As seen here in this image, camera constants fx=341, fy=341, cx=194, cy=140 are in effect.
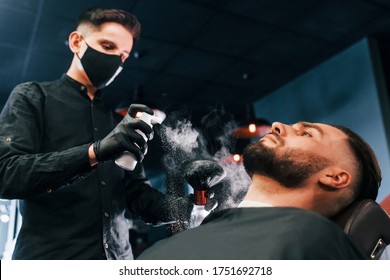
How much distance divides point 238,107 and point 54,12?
411cm

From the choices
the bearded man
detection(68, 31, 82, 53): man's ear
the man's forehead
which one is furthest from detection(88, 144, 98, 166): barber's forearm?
the man's forehead

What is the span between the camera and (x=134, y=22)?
1985 millimetres

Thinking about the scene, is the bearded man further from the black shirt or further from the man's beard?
the black shirt

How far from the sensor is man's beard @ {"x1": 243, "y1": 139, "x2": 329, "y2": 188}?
1.46 meters

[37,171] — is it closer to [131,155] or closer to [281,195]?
[131,155]

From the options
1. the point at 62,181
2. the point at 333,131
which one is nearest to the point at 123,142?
the point at 62,181

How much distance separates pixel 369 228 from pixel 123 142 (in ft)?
3.24

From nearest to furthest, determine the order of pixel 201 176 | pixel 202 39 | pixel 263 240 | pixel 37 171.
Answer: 1. pixel 263 240
2. pixel 37 171
3. pixel 201 176
4. pixel 202 39

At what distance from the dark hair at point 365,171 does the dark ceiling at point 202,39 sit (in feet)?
6.77

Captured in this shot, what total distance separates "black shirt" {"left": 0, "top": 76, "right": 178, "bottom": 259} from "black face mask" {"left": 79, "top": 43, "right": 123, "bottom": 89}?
10 cm

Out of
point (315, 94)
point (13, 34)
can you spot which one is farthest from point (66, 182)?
point (315, 94)

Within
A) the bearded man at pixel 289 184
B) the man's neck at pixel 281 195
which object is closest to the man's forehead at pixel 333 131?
the bearded man at pixel 289 184

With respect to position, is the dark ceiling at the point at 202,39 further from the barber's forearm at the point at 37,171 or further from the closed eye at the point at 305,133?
the barber's forearm at the point at 37,171

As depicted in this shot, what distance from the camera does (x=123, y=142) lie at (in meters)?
1.37
